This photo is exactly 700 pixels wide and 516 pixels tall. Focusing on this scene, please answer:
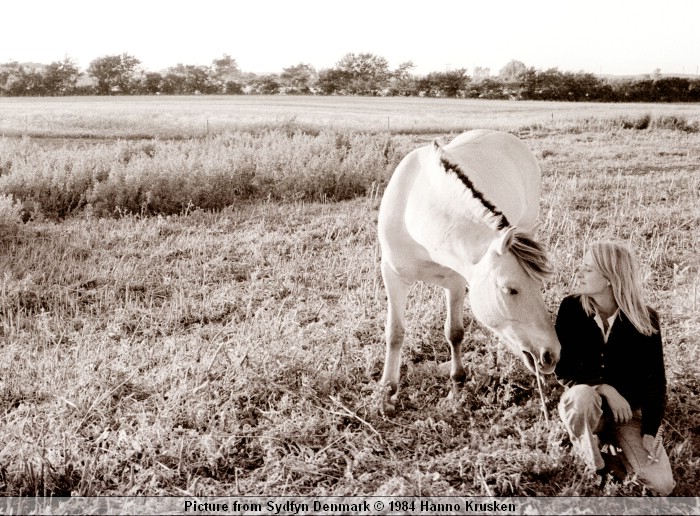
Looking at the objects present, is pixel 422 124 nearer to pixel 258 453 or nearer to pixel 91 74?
pixel 91 74

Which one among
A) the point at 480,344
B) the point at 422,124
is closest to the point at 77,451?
the point at 480,344

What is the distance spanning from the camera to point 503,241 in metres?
2.78

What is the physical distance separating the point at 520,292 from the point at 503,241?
0.28 meters

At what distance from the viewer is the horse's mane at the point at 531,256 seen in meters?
2.79

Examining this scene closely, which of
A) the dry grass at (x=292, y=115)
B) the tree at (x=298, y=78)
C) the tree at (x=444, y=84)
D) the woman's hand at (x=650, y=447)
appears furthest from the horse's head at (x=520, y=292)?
the tree at (x=298, y=78)

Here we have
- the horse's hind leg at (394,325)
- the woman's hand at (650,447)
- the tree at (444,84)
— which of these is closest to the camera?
the woman's hand at (650,447)

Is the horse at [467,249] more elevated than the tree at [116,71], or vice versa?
the tree at [116,71]

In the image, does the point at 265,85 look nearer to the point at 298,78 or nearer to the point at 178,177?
the point at 298,78

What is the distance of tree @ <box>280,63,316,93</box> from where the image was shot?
25734 mm

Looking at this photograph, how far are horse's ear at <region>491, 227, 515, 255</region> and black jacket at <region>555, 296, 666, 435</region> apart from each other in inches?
28.9

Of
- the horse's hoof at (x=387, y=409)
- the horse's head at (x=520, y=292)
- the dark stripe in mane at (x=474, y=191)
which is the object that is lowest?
the horse's hoof at (x=387, y=409)

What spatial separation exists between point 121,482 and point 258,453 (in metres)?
0.72

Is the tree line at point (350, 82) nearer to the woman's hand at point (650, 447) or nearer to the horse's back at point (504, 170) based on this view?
the horse's back at point (504, 170)
